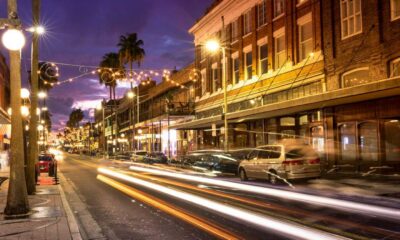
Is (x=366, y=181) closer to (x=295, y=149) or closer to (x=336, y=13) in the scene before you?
(x=295, y=149)

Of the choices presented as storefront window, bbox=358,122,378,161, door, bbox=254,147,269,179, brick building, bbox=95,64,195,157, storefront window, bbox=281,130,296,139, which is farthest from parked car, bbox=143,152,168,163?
storefront window, bbox=358,122,378,161

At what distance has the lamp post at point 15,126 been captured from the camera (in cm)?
1219

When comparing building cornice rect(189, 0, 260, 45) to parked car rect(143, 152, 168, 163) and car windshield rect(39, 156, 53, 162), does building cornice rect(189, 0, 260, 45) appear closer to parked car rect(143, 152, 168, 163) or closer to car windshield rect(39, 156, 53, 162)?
parked car rect(143, 152, 168, 163)

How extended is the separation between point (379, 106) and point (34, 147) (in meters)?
15.2

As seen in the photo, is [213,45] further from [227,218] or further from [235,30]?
[227,218]

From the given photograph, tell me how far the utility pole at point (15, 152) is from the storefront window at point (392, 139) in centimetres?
1590

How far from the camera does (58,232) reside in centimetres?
990

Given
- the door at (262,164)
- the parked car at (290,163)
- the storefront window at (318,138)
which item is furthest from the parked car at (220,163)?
the parked car at (290,163)

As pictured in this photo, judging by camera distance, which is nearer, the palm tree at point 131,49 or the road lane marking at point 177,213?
the road lane marking at point 177,213

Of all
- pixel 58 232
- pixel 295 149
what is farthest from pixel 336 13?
pixel 58 232

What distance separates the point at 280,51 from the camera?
32156 millimetres

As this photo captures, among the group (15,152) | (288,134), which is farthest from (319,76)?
(15,152)

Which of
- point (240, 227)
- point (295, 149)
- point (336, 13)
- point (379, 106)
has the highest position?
point (336, 13)

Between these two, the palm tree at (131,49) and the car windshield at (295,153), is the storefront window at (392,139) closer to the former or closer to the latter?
the car windshield at (295,153)
